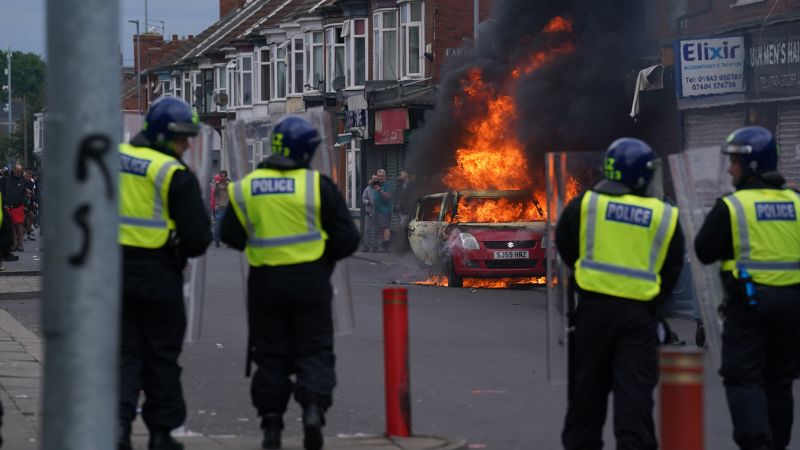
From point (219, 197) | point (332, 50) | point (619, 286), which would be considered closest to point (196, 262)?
point (619, 286)

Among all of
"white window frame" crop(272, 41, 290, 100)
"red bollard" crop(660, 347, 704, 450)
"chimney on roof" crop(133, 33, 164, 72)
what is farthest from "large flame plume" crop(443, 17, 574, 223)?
"chimney on roof" crop(133, 33, 164, 72)

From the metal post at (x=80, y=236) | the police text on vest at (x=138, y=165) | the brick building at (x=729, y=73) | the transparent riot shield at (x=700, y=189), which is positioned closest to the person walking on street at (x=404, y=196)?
the brick building at (x=729, y=73)

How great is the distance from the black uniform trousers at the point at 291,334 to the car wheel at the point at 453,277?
45.0ft

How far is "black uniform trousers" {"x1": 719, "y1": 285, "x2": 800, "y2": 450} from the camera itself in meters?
7.10

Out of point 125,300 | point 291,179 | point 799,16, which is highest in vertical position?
point 799,16

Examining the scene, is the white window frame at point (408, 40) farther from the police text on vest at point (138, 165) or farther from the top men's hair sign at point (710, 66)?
the police text on vest at point (138, 165)

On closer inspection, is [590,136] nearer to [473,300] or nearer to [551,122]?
[551,122]

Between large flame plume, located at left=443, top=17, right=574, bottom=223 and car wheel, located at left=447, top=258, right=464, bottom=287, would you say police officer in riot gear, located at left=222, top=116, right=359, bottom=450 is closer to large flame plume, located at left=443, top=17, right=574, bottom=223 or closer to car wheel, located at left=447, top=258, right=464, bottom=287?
car wheel, located at left=447, top=258, right=464, bottom=287

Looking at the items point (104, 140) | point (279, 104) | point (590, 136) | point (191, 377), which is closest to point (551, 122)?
point (590, 136)

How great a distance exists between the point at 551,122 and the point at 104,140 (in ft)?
75.0

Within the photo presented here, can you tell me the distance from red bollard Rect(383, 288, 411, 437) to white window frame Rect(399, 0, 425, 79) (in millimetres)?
34054

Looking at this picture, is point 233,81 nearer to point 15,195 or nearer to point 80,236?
point 15,195

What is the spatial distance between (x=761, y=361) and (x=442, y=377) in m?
4.47

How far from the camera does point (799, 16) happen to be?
22047 mm
